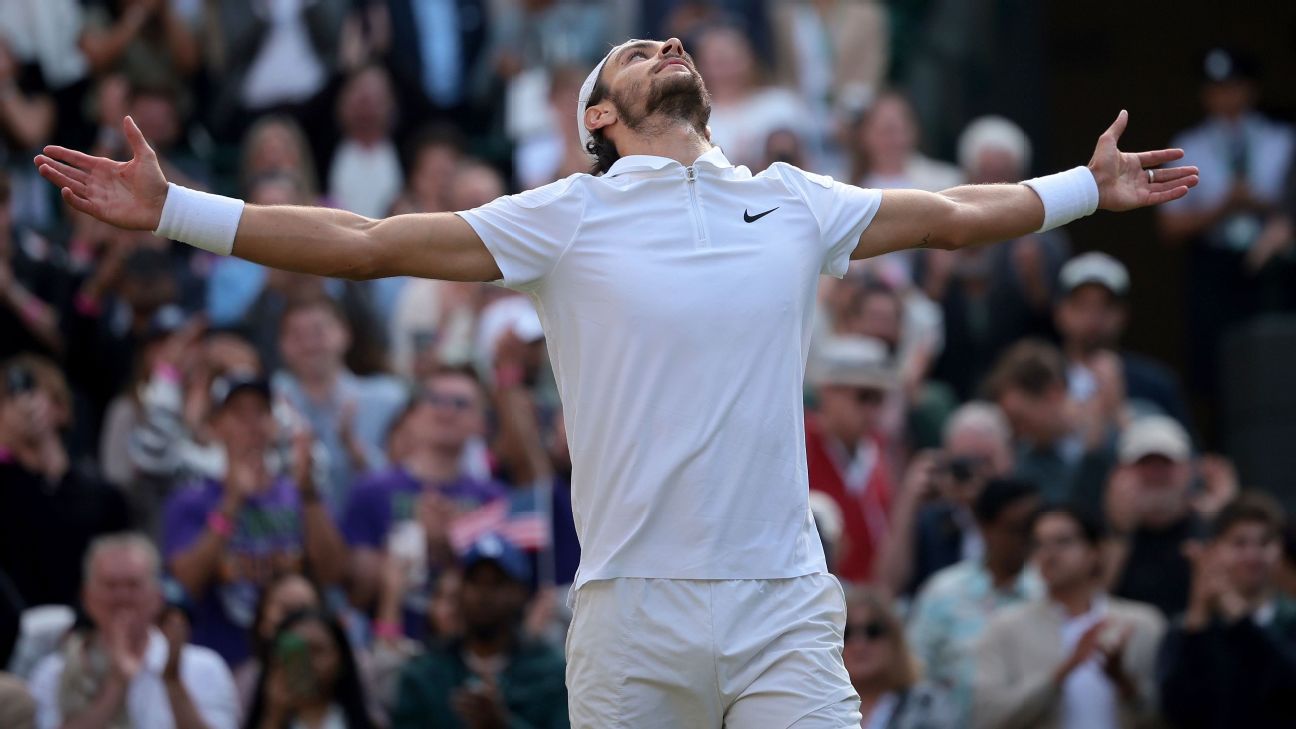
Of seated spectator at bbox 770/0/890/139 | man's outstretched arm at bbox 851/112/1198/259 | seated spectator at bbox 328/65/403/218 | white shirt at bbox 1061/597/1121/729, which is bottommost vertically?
white shirt at bbox 1061/597/1121/729

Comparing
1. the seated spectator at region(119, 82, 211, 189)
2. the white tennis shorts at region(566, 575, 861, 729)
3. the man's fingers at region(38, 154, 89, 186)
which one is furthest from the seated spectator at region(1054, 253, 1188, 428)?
the man's fingers at region(38, 154, 89, 186)

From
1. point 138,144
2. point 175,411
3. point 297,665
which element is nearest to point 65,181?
point 138,144

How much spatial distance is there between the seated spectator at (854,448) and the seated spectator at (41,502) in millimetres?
3211

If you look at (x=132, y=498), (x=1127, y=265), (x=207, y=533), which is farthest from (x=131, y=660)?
(x=1127, y=265)

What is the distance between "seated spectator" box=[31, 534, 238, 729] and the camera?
8266mm

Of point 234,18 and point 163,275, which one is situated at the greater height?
point 234,18

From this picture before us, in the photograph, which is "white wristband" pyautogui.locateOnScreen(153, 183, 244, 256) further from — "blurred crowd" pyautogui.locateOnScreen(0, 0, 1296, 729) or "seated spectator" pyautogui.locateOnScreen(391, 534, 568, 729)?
"seated spectator" pyautogui.locateOnScreen(391, 534, 568, 729)

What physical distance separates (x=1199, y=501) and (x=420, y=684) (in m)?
4.10

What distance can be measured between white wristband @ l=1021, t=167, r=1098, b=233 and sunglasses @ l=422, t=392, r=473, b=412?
14.7 feet

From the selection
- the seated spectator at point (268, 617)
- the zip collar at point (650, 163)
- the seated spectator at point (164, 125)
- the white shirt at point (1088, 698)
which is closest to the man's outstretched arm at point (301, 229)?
the zip collar at point (650, 163)

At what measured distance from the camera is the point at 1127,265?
16609mm

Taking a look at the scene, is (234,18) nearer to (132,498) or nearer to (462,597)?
(132,498)

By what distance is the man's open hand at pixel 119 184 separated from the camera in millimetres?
5125

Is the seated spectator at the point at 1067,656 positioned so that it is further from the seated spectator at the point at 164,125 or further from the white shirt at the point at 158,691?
the seated spectator at the point at 164,125
